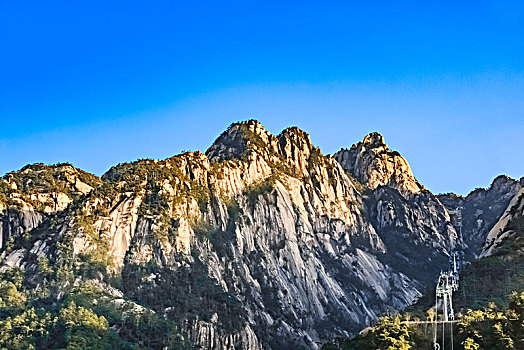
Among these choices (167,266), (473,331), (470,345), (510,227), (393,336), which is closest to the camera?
(470,345)

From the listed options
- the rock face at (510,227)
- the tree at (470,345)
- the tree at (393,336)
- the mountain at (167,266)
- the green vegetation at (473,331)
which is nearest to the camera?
the tree at (470,345)

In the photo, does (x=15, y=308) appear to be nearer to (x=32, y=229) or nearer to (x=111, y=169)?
(x=32, y=229)

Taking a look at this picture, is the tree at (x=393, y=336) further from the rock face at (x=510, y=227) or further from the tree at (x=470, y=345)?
the rock face at (x=510, y=227)

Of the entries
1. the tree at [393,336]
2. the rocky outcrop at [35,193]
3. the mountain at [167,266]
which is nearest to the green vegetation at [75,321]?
the mountain at [167,266]

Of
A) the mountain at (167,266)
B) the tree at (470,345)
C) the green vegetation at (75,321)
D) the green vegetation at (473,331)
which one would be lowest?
the tree at (470,345)

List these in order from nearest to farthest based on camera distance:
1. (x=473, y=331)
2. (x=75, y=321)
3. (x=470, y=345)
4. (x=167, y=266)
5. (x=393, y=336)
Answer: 1. (x=470, y=345)
2. (x=473, y=331)
3. (x=393, y=336)
4. (x=75, y=321)
5. (x=167, y=266)

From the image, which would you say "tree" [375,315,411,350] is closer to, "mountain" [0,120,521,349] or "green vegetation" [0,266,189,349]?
"green vegetation" [0,266,189,349]

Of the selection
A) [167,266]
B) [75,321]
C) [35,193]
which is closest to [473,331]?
[75,321]

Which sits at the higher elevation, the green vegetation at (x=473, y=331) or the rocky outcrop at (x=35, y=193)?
the rocky outcrop at (x=35, y=193)

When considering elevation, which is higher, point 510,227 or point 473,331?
point 510,227

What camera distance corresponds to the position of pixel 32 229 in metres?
157

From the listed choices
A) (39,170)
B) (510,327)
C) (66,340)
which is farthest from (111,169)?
(510,327)

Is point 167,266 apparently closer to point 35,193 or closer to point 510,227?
point 35,193

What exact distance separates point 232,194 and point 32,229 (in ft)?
199
